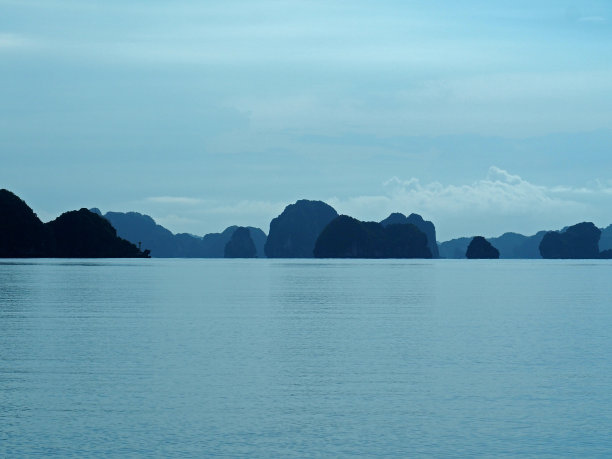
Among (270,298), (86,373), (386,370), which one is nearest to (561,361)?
(386,370)

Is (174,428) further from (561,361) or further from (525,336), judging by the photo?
(525,336)

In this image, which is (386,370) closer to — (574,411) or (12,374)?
(574,411)

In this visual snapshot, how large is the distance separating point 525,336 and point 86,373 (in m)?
22.8

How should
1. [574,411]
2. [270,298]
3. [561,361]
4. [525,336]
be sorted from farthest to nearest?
[270,298]
[525,336]
[561,361]
[574,411]

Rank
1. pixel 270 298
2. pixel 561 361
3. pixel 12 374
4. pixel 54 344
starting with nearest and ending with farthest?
pixel 12 374
pixel 561 361
pixel 54 344
pixel 270 298

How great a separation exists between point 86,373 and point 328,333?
56.4ft

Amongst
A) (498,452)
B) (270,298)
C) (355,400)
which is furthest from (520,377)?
(270,298)

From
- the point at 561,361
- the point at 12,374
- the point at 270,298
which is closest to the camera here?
the point at 12,374

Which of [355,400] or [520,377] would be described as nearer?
[355,400]

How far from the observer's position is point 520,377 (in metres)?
29.8

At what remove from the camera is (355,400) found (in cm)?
2516

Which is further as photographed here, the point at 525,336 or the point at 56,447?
the point at 525,336

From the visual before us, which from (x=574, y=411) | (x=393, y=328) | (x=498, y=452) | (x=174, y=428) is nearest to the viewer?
(x=498, y=452)

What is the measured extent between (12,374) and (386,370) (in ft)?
42.0
